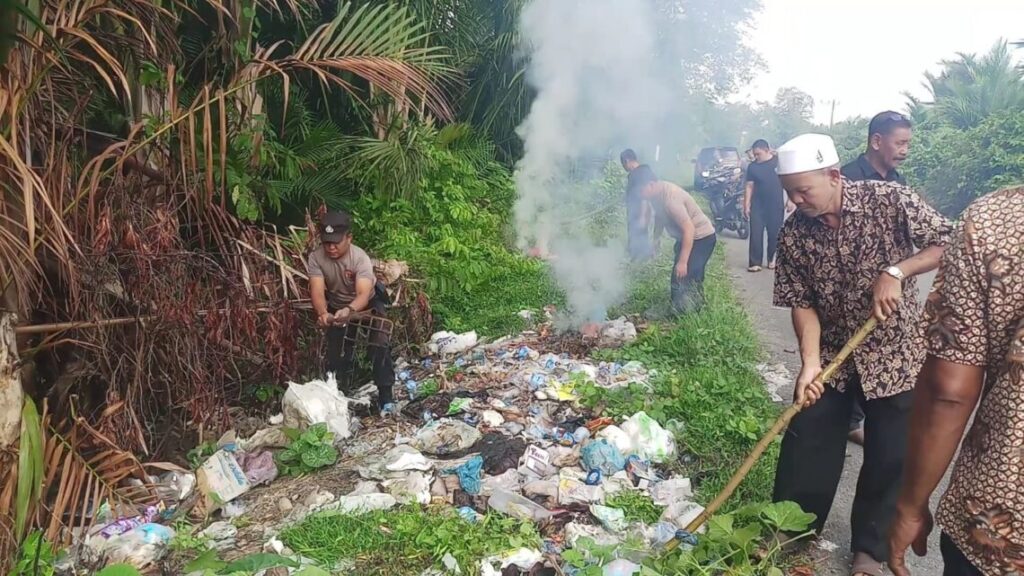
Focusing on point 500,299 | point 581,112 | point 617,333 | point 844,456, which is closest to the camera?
point 844,456

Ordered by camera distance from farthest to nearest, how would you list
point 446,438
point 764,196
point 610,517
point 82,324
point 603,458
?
1. point 764,196
2. point 446,438
3. point 603,458
4. point 82,324
5. point 610,517

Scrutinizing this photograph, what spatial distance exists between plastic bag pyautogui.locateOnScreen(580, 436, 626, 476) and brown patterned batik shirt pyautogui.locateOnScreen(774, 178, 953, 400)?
3.98ft

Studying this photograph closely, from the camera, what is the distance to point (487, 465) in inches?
135

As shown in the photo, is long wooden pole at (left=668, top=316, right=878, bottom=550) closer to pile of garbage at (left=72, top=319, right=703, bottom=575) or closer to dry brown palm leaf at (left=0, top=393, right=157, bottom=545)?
pile of garbage at (left=72, top=319, right=703, bottom=575)

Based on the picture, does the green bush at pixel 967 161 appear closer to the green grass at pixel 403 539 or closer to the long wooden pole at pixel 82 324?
the green grass at pixel 403 539

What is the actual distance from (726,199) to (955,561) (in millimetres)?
11400

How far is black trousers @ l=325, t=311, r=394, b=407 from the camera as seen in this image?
4.45 m

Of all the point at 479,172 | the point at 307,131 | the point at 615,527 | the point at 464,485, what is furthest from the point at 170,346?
the point at 479,172

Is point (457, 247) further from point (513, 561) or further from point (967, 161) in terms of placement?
point (967, 161)

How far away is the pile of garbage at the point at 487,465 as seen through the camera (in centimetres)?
288

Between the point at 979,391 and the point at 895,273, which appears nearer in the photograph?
the point at 979,391

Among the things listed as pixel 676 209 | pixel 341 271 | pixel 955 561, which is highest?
pixel 676 209

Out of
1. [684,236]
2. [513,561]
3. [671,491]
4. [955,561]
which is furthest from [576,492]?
[684,236]

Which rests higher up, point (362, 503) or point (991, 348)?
point (991, 348)
